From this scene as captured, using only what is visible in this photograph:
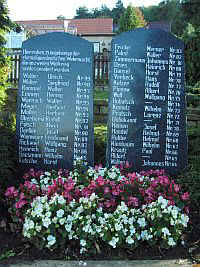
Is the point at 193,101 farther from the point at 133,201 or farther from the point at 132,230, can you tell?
the point at 132,230

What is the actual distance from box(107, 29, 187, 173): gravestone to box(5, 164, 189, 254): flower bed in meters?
1.00

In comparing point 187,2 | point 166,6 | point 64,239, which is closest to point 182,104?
point 64,239

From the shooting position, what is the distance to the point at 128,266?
325 centimetres

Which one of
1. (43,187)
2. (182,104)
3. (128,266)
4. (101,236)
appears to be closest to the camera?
(128,266)

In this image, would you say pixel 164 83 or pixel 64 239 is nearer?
pixel 64 239

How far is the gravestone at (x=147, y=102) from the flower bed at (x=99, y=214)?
1001 mm

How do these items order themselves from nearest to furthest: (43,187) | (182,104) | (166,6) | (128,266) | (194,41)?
(128,266) < (43,187) < (182,104) < (194,41) < (166,6)

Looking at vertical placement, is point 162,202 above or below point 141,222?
above

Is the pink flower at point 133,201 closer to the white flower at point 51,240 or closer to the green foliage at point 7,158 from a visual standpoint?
the white flower at point 51,240

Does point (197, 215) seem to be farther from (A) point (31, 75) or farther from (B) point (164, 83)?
(A) point (31, 75)

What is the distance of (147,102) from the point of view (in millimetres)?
5113

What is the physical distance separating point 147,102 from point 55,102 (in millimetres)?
1215

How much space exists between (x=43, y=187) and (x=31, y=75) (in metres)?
1.73

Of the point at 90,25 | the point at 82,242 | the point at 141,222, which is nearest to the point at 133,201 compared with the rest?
the point at 141,222
